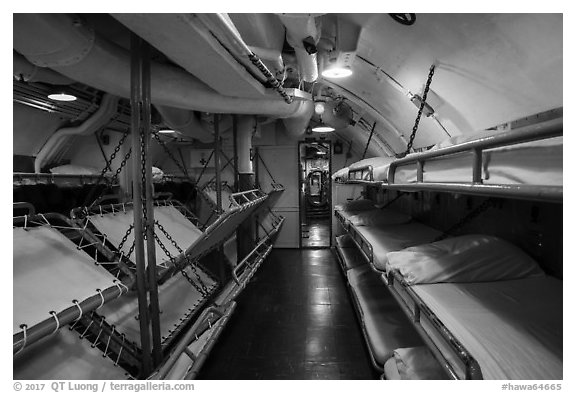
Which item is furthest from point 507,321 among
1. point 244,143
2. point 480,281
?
point 244,143

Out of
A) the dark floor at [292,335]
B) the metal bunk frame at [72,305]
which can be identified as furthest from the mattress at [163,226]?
the dark floor at [292,335]

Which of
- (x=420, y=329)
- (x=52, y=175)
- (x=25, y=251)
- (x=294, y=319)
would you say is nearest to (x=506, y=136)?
(x=420, y=329)

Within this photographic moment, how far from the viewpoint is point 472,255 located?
5.56 ft

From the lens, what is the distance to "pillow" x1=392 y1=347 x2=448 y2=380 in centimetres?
164

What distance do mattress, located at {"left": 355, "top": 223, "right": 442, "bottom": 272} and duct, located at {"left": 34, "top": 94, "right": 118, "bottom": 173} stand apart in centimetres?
346

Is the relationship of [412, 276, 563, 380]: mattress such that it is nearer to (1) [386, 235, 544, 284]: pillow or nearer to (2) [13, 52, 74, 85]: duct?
(1) [386, 235, 544, 284]: pillow

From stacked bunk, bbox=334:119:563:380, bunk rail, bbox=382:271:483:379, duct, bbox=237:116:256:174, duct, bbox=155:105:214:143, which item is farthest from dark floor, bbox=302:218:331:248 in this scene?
bunk rail, bbox=382:271:483:379

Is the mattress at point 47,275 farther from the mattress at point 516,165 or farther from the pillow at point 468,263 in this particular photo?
the mattress at point 516,165

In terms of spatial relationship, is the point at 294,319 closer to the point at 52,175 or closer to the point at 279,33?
the point at 279,33

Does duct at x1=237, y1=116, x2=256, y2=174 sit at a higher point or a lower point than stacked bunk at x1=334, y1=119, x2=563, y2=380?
higher

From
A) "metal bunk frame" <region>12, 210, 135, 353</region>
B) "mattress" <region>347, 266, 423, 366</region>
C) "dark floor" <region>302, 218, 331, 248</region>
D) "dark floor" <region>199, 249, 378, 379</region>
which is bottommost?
"dark floor" <region>199, 249, 378, 379</region>

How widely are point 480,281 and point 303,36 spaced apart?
1907 mm

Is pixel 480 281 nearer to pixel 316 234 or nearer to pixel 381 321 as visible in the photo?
pixel 381 321

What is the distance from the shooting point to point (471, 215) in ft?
7.55
